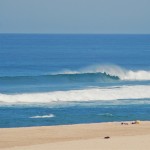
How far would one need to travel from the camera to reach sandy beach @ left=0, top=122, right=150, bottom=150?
2195 centimetres

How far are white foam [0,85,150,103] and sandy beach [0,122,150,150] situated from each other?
32.7ft

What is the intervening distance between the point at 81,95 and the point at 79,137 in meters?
14.2

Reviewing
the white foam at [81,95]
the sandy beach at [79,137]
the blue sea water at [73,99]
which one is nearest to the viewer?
the sandy beach at [79,137]

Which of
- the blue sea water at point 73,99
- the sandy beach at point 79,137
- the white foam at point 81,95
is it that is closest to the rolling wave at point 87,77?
the blue sea water at point 73,99

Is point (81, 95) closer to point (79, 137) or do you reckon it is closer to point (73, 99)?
point (73, 99)

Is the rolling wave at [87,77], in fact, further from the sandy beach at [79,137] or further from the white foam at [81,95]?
the sandy beach at [79,137]

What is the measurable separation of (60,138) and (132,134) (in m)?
2.88

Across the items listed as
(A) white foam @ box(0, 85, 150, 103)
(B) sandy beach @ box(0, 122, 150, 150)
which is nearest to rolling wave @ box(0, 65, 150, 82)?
(A) white foam @ box(0, 85, 150, 103)

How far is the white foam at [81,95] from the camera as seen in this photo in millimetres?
38031

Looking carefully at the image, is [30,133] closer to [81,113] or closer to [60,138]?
[60,138]

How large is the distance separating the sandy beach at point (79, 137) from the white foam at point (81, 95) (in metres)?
9.97

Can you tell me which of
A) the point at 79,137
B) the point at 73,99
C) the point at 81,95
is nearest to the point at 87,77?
the point at 81,95

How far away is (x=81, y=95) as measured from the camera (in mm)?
39719

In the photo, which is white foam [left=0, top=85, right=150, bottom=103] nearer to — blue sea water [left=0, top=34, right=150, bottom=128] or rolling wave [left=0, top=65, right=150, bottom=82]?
blue sea water [left=0, top=34, right=150, bottom=128]
